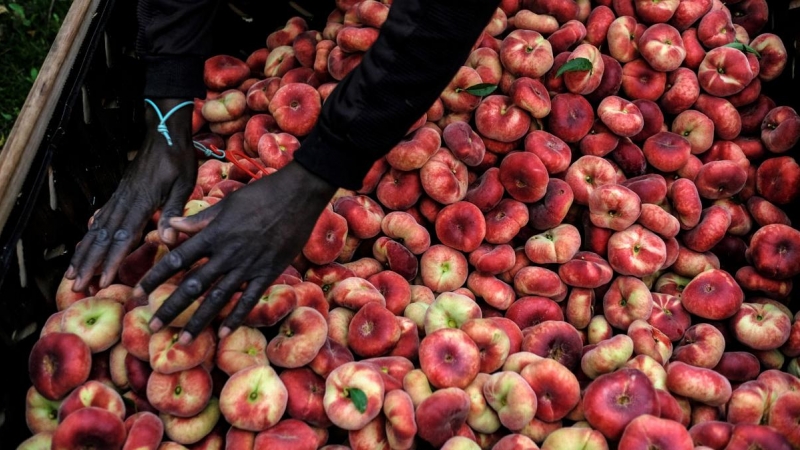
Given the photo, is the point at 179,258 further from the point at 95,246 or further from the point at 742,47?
the point at 742,47

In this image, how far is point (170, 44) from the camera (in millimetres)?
1817

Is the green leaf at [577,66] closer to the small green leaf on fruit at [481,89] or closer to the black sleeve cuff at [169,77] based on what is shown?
the small green leaf on fruit at [481,89]

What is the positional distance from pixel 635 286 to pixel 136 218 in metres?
1.41

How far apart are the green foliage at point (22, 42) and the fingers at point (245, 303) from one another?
2766 millimetres

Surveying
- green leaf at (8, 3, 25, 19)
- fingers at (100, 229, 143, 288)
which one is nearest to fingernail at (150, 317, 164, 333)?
fingers at (100, 229, 143, 288)

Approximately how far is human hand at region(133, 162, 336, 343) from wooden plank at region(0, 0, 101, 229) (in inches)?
25.7

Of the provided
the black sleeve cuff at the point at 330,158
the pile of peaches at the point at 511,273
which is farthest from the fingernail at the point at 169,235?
the black sleeve cuff at the point at 330,158

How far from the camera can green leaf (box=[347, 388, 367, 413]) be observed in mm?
1446

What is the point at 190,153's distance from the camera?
180 centimetres

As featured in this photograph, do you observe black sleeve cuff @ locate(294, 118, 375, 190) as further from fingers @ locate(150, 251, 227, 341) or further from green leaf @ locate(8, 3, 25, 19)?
green leaf @ locate(8, 3, 25, 19)

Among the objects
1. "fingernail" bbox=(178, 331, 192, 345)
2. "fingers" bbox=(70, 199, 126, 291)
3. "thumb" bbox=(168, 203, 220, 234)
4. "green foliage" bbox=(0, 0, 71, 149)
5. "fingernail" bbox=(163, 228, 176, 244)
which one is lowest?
"green foliage" bbox=(0, 0, 71, 149)

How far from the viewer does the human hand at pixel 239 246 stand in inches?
50.2

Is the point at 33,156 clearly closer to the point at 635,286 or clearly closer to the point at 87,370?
the point at 87,370

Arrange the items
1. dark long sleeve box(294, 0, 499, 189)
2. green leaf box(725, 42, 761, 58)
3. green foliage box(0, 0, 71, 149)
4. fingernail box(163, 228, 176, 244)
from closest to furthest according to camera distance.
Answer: dark long sleeve box(294, 0, 499, 189)
fingernail box(163, 228, 176, 244)
green leaf box(725, 42, 761, 58)
green foliage box(0, 0, 71, 149)
